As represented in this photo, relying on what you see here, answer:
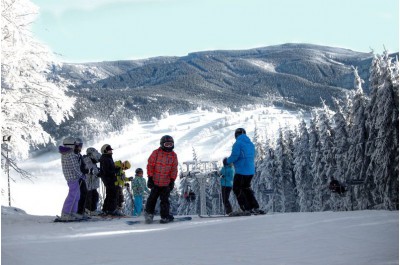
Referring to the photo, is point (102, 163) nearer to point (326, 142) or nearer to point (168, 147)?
point (168, 147)

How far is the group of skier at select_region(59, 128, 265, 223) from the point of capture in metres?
10.6

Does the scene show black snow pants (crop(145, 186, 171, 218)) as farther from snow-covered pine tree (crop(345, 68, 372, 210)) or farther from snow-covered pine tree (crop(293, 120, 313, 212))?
snow-covered pine tree (crop(293, 120, 313, 212))

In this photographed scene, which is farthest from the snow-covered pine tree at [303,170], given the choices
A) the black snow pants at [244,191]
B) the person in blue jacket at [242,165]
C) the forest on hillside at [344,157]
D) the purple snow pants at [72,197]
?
the purple snow pants at [72,197]

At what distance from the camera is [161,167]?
10531mm

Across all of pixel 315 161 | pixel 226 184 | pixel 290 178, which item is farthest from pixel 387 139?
pixel 290 178

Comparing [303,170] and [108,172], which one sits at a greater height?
[108,172]

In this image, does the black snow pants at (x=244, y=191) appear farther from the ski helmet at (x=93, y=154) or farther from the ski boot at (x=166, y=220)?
the ski helmet at (x=93, y=154)

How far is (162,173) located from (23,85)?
22.6 ft

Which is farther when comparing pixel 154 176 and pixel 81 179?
pixel 81 179

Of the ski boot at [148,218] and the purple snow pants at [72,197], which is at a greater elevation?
the purple snow pants at [72,197]

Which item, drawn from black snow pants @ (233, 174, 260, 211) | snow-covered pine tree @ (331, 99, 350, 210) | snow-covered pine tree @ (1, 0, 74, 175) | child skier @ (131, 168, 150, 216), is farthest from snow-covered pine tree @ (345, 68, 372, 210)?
black snow pants @ (233, 174, 260, 211)

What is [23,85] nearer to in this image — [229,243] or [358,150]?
[229,243]

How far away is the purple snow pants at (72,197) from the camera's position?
11375 millimetres

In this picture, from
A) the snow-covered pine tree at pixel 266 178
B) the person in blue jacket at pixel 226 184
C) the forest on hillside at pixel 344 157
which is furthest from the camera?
the snow-covered pine tree at pixel 266 178
